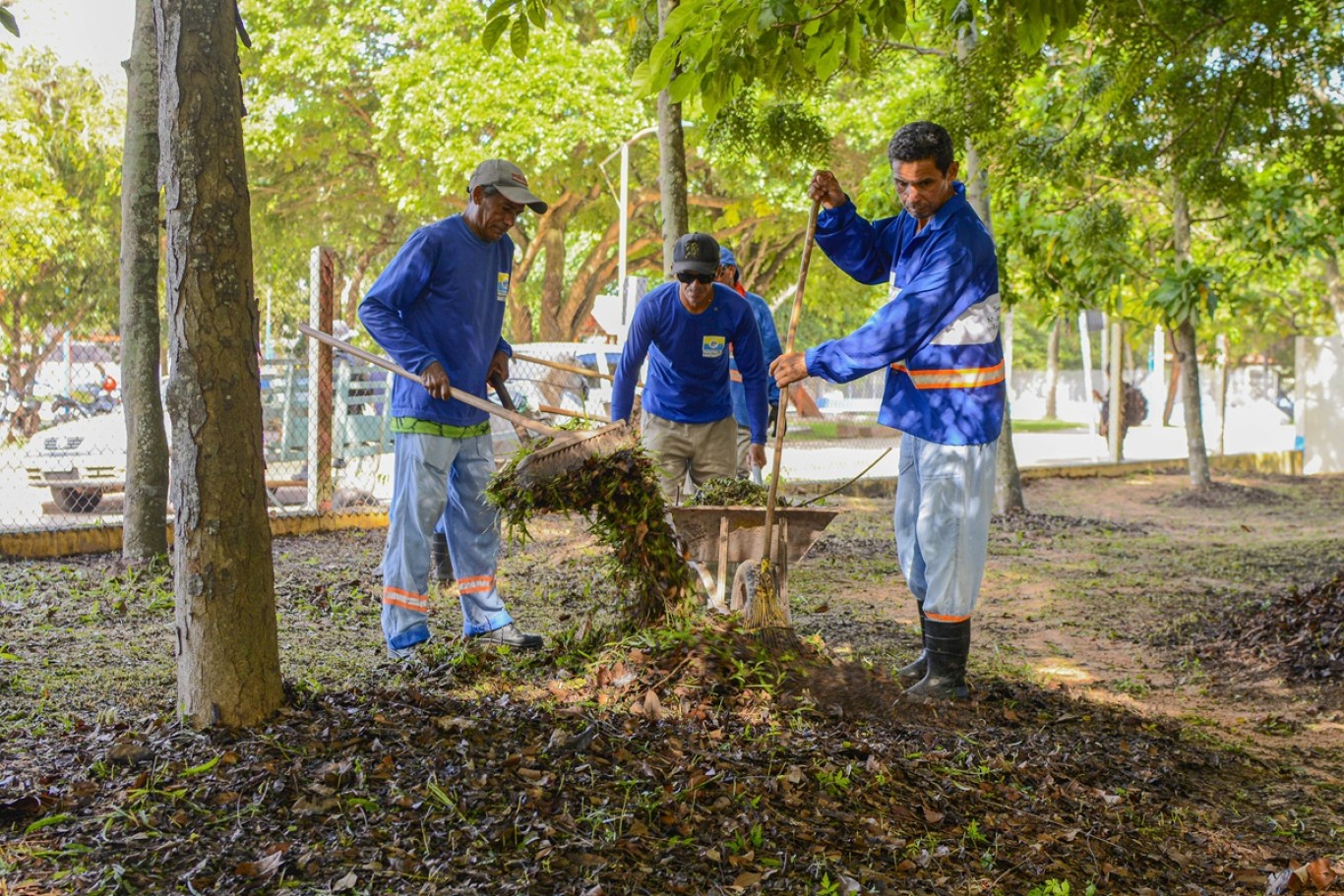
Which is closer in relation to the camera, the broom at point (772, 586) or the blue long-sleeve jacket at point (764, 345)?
the broom at point (772, 586)

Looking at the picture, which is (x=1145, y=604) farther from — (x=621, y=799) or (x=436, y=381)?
(x=621, y=799)

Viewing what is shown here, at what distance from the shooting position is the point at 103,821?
3246 millimetres

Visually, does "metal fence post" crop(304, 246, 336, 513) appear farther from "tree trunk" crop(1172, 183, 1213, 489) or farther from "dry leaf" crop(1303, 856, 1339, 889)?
"tree trunk" crop(1172, 183, 1213, 489)

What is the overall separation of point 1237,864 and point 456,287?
368cm

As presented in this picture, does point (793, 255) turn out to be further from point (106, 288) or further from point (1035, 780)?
point (1035, 780)

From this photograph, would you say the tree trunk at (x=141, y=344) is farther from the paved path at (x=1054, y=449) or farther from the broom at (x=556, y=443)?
the paved path at (x=1054, y=449)

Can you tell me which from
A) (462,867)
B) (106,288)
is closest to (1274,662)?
(462,867)

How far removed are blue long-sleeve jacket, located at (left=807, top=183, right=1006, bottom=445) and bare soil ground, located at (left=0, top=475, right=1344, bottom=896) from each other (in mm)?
1098

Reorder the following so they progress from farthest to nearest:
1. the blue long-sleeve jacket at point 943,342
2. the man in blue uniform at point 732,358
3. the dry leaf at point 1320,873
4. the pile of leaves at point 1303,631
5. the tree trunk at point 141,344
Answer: the man in blue uniform at point 732,358, the tree trunk at point 141,344, the pile of leaves at point 1303,631, the blue long-sleeve jacket at point 943,342, the dry leaf at point 1320,873

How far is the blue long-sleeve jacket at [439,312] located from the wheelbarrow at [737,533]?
41.9 inches

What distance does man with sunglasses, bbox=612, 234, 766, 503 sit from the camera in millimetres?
6688

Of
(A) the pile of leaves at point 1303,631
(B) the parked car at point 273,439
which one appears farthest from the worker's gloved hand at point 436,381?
(B) the parked car at point 273,439

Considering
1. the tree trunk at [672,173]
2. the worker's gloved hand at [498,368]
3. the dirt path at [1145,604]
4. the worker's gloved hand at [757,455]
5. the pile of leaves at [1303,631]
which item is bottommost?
the dirt path at [1145,604]

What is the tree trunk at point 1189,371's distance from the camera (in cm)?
1594
